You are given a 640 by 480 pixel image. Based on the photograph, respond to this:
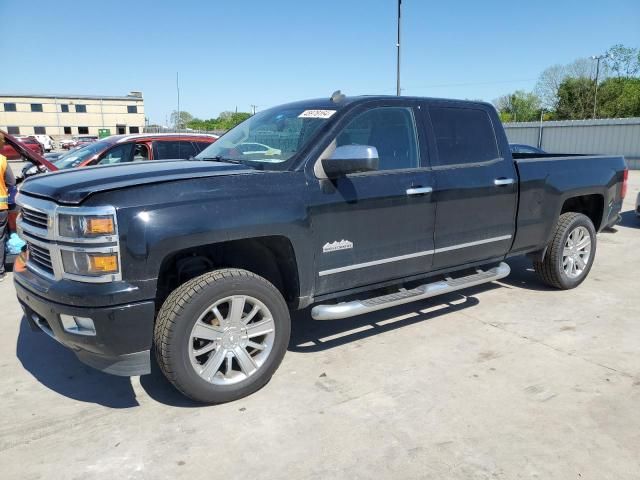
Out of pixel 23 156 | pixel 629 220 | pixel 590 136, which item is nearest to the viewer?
pixel 23 156

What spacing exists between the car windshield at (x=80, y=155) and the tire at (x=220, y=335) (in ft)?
18.9

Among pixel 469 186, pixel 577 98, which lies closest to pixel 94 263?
pixel 469 186

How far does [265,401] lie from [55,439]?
1.22 m

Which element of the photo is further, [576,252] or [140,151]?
[140,151]

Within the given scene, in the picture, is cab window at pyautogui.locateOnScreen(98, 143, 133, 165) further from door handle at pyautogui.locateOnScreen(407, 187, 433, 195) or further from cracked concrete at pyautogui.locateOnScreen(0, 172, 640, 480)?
door handle at pyautogui.locateOnScreen(407, 187, 433, 195)

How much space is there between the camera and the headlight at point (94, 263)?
2738 millimetres

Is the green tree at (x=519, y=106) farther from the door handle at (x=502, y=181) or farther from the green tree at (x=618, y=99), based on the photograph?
the door handle at (x=502, y=181)

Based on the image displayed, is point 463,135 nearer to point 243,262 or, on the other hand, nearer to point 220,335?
point 243,262

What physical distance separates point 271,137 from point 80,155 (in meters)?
5.41

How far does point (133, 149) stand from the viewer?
8320 mm


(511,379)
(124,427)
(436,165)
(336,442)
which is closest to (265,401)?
(336,442)

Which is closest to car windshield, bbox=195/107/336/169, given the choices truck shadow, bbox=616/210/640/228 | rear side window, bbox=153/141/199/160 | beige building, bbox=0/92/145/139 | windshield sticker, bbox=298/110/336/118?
windshield sticker, bbox=298/110/336/118

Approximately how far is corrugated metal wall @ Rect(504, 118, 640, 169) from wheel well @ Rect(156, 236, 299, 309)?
84.1ft

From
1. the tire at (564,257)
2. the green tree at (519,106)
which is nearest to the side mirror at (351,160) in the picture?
the tire at (564,257)
